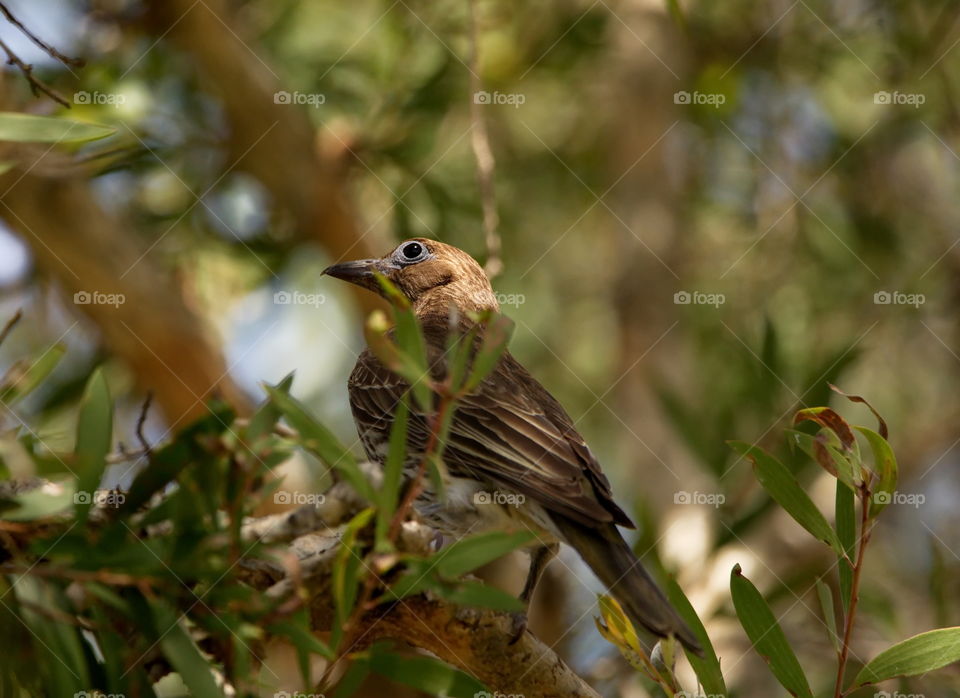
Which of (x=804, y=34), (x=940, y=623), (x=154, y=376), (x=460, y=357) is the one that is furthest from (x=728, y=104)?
(x=460, y=357)

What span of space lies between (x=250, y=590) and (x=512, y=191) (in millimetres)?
6074

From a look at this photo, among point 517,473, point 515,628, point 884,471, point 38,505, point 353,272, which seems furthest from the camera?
point 353,272

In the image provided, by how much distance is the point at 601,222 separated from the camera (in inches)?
347
